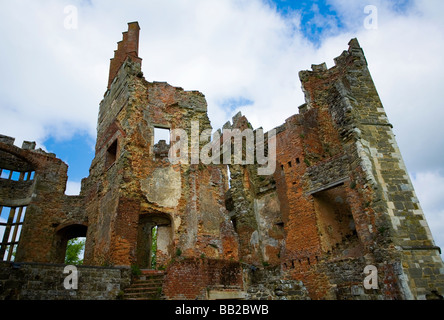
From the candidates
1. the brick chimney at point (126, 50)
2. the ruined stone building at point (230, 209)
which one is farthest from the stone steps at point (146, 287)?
the brick chimney at point (126, 50)

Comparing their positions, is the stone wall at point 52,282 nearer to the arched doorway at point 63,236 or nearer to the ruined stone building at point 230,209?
the ruined stone building at point 230,209

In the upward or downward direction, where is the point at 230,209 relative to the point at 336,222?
upward

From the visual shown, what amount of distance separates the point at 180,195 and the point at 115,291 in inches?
179


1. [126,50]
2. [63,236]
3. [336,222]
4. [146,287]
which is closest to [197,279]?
[146,287]

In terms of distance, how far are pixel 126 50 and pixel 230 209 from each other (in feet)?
33.8

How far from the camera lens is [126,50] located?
16.4m

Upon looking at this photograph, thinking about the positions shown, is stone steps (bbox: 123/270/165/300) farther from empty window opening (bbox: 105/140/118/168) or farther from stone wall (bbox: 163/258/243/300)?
empty window opening (bbox: 105/140/118/168)

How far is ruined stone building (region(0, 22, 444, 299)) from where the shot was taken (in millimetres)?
9492

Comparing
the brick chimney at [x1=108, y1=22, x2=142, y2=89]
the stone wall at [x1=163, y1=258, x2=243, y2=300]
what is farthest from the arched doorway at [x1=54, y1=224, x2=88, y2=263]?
the stone wall at [x1=163, y1=258, x2=243, y2=300]

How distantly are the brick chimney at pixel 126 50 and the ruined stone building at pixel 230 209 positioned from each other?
0.07 metres

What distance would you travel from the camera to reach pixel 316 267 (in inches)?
502

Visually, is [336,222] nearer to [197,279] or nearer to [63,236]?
[197,279]
